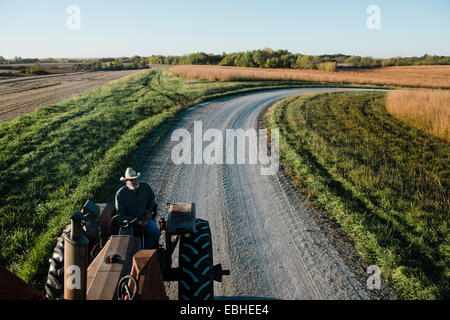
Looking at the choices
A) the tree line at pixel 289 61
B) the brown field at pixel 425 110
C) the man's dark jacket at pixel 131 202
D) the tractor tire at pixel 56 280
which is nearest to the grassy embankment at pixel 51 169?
the tractor tire at pixel 56 280

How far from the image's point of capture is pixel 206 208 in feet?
20.7

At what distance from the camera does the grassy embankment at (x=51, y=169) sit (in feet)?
16.1

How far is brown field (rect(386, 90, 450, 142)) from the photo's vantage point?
465 inches

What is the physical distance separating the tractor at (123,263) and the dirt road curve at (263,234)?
36.5 inches

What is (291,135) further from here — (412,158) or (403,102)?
(403,102)

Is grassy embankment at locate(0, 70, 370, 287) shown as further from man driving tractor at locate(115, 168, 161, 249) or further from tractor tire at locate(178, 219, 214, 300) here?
tractor tire at locate(178, 219, 214, 300)

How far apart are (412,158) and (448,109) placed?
5577 mm

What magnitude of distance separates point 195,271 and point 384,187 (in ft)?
19.4

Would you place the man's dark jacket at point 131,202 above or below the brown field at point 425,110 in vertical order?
below

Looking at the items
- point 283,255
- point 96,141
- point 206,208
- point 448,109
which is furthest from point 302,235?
point 448,109

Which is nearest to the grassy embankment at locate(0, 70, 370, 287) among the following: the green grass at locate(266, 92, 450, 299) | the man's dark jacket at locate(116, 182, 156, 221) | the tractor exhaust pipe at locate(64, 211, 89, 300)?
the man's dark jacket at locate(116, 182, 156, 221)

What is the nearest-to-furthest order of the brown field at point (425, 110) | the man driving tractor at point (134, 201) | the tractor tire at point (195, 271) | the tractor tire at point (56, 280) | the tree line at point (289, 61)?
the tractor tire at point (56, 280), the tractor tire at point (195, 271), the man driving tractor at point (134, 201), the brown field at point (425, 110), the tree line at point (289, 61)

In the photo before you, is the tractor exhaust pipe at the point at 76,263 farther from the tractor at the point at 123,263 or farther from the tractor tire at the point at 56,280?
the tractor tire at the point at 56,280

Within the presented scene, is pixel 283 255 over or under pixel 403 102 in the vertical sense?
under
